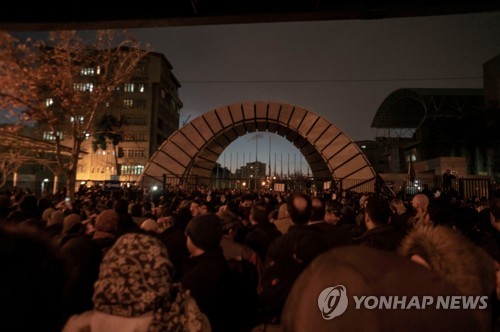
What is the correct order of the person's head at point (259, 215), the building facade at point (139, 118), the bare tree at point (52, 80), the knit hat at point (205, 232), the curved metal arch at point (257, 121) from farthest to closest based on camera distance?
the building facade at point (139, 118)
the curved metal arch at point (257, 121)
the bare tree at point (52, 80)
the person's head at point (259, 215)
the knit hat at point (205, 232)

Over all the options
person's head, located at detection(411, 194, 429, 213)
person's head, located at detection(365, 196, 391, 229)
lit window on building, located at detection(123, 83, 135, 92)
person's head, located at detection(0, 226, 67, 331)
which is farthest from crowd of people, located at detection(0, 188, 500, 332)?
lit window on building, located at detection(123, 83, 135, 92)

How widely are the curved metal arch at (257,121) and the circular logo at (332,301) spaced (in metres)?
19.9

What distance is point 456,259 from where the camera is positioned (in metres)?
1.44

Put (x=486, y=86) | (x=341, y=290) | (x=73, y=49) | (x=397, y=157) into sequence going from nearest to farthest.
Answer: (x=341, y=290) < (x=73, y=49) < (x=486, y=86) < (x=397, y=157)

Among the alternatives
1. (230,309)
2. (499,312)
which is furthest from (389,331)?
(499,312)

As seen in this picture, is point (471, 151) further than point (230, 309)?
Yes

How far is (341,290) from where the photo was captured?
102 centimetres

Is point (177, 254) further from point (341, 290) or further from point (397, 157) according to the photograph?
point (397, 157)

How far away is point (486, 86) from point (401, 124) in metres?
18.0

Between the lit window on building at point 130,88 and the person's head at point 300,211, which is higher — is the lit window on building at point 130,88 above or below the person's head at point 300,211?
above

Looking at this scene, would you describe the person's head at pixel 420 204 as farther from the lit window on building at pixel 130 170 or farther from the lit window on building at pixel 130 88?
the lit window on building at pixel 130 88

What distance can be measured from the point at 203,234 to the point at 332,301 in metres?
2.08

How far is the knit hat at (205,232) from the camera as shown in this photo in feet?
9.76
